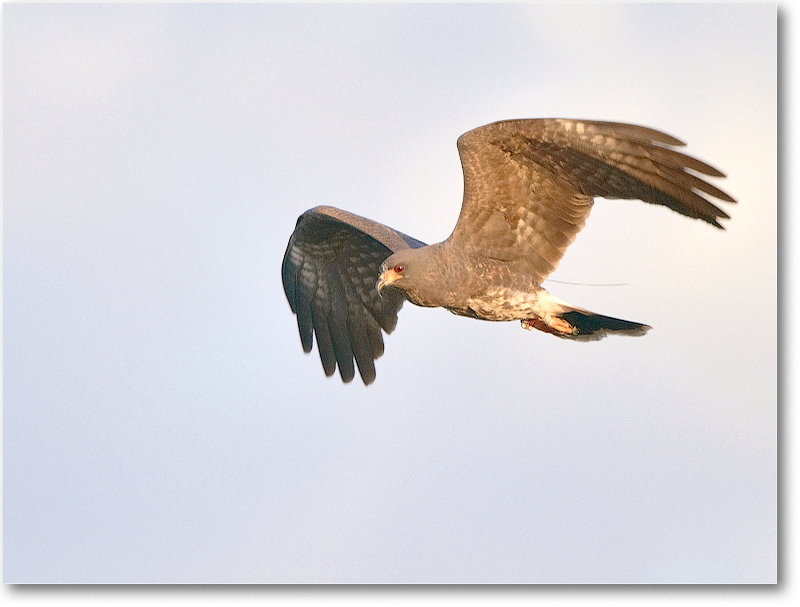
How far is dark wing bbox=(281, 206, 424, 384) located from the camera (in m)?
9.16

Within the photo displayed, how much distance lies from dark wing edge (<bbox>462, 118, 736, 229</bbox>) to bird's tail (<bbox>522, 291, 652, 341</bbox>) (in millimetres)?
852

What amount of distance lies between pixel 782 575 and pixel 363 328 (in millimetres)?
3832

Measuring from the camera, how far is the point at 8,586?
306 inches

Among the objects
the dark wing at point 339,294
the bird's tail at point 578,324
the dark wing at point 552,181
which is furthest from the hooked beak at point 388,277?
the dark wing at point 339,294

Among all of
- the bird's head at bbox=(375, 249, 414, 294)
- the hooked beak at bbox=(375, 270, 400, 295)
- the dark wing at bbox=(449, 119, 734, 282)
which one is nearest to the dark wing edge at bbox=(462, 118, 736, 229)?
the dark wing at bbox=(449, 119, 734, 282)

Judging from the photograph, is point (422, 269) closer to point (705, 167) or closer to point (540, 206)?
point (540, 206)

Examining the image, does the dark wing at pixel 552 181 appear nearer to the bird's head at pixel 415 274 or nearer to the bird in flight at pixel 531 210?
the bird in flight at pixel 531 210

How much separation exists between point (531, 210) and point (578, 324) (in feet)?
Answer: 2.82

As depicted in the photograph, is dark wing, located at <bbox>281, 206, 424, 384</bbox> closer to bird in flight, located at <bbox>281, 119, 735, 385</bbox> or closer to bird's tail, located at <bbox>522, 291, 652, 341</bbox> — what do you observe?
bird in flight, located at <bbox>281, 119, 735, 385</bbox>

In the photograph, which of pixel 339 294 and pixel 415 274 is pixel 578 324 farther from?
pixel 339 294

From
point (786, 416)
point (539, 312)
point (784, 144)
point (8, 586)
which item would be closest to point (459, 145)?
point (539, 312)

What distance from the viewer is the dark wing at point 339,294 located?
30.0 ft

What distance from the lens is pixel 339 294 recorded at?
30.8ft

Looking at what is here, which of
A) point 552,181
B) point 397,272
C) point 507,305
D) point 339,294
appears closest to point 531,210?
point 552,181
